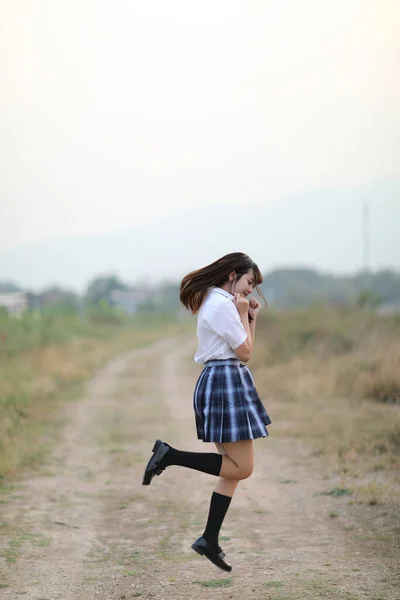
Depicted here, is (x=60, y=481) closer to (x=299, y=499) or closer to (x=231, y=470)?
(x=299, y=499)

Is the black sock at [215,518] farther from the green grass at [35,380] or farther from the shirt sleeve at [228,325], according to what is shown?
the green grass at [35,380]

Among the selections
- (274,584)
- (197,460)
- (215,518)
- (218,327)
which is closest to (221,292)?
(218,327)

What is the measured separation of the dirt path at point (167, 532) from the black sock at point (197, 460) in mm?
618

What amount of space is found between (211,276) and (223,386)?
0.58m

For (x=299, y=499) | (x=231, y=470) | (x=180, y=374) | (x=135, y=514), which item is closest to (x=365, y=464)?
(x=299, y=499)

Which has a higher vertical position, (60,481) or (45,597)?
(45,597)

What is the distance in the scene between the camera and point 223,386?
4.22 m

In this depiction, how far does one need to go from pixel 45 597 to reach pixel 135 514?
2025 mm

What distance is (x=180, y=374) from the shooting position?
18297 mm

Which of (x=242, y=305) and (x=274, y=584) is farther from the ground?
(x=242, y=305)

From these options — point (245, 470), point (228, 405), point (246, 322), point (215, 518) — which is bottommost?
point (215, 518)

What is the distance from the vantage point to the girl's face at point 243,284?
4.37 metres

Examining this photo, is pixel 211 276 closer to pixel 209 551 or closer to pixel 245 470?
pixel 245 470

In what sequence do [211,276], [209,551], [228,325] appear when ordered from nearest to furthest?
[228,325] → [209,551] → [211,276]
